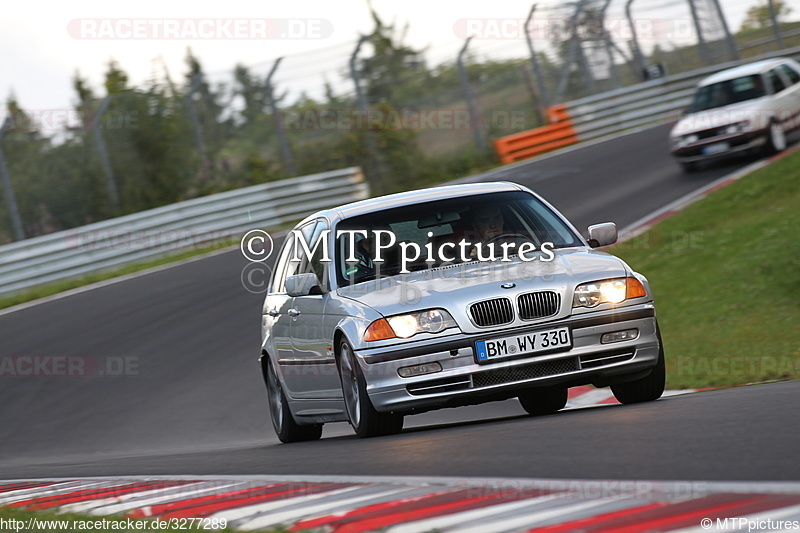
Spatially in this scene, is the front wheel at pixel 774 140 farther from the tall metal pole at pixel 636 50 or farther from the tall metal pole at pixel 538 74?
the tall metal pole at pixel 636 50

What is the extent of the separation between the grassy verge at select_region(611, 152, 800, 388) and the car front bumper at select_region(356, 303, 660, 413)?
8.86 feet

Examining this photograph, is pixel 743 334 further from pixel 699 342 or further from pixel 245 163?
pixel 245 163

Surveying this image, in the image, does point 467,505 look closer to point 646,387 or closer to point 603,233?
point 646,387

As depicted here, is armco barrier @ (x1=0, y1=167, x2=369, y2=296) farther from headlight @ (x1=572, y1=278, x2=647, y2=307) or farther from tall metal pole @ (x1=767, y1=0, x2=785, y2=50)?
tall metal pole @ (x1=767, y1=0, x2=785, y2=50)

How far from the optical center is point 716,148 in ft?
67.7

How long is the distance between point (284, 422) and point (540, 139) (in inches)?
785

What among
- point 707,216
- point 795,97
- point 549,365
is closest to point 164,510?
point 549,365

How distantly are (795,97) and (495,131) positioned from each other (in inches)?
334

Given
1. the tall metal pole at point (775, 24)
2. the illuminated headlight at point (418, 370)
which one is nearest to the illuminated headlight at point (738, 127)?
the tall metal pole at point (775, 24)

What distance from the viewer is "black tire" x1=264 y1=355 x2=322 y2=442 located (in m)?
9.34

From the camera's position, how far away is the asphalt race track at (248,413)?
5.42 meters

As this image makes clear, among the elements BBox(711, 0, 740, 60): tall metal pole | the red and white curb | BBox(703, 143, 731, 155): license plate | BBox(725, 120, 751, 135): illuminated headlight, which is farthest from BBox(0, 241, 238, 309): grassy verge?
BBox(711, 0, 740, 60): tall metal pole

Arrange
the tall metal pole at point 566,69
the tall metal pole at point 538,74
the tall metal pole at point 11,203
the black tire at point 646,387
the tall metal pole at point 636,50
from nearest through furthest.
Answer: the black tire at point 646,387 → the tall metal pole at point 11,203 → the tall metal pole at point 538,74 → the tall metal pole at point 566,69 → the tall metal pole at point 636,50

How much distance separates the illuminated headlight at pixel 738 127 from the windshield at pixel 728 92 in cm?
94
